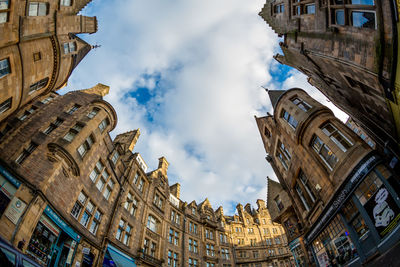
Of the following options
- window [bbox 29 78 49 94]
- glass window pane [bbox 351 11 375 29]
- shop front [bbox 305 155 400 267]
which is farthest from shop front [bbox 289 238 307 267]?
window [bbox 29 78 49 94]

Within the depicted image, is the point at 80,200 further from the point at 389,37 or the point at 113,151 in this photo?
the point at 389,37

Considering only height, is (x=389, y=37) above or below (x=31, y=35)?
below

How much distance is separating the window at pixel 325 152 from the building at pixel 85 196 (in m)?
19.4

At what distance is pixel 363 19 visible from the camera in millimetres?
11586

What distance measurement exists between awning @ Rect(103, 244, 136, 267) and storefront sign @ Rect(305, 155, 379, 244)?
17912 millimetres

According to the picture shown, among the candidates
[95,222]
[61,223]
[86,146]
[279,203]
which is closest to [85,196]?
[95,222]

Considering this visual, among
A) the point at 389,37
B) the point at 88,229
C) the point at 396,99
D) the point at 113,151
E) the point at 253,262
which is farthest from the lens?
the point at 253,262

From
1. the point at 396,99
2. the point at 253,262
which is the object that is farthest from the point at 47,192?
the point at 253,262

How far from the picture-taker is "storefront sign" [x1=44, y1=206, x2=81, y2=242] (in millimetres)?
13398

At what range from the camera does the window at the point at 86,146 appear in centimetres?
1789

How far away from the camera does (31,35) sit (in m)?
14.4

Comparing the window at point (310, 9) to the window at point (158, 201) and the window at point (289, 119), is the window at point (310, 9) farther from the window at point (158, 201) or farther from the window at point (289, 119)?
the window at point (158, 201)

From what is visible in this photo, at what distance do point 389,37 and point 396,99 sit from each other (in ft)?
9.79

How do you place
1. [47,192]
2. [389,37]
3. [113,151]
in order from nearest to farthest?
[389,37] → [47,192] → [113,151]
